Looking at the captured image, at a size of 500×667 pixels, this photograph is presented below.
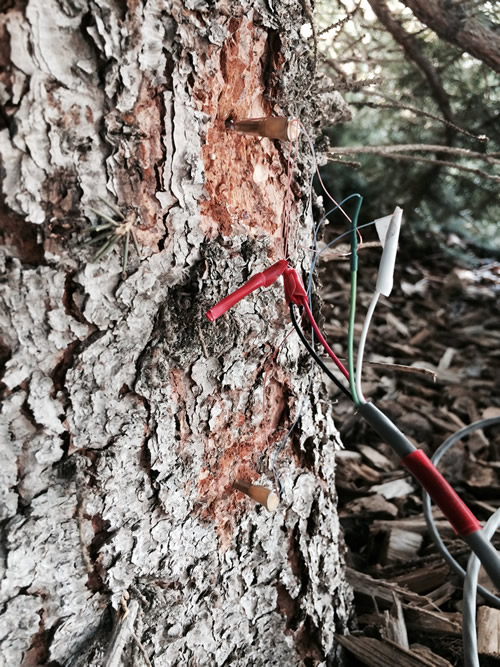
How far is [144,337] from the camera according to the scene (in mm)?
696

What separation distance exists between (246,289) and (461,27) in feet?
3.77

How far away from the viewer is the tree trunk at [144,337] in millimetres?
594

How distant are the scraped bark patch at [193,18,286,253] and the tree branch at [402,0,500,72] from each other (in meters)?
0.84

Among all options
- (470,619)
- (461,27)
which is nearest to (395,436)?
(470,619)

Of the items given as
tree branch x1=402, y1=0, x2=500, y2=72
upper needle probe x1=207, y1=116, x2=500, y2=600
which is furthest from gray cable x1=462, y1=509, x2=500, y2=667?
tree branch x1=402, y1=0, x2=500, y2=72

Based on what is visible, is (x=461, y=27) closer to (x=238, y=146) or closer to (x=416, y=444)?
(x=238, y=146)

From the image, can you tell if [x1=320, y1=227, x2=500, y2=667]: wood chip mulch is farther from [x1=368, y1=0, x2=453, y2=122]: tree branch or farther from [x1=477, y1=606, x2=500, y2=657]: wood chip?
[x1=368, y1=0, x2=453, y2=122]: tree branch

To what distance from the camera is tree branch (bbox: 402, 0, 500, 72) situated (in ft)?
4.48

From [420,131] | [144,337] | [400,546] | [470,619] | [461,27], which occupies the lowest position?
[400,546]

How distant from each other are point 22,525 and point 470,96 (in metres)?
2.04

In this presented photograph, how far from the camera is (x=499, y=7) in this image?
1462mm

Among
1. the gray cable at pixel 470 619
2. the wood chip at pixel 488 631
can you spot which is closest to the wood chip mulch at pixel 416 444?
the wood chip at pixel 488 631

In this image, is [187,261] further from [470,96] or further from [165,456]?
[470,96]

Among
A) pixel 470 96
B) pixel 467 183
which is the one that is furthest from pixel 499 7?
pixel 467 183
